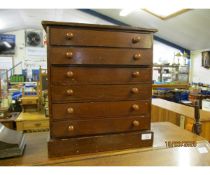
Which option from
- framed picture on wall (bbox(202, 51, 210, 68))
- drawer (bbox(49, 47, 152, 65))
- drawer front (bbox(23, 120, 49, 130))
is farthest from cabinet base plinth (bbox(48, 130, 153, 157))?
framed picture on wall (bbox(202, 51, 210, 68))

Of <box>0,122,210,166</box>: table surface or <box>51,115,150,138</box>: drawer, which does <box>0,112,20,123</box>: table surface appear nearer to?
<box>0,122,210,166</box>: table surface

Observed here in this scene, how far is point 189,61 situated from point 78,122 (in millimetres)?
7348

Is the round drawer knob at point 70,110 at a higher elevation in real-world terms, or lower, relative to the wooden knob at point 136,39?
lower

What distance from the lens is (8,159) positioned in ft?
2.71

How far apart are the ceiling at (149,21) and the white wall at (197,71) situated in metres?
0.32

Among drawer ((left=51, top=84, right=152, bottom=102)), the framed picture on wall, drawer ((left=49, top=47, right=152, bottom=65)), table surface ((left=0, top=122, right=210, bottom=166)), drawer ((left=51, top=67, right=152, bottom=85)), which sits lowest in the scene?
table surface ((left=0, top=122, right=210, bottom=166))

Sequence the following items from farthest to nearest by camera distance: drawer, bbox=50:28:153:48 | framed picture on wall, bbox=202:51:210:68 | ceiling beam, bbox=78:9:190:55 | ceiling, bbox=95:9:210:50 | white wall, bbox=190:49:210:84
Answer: white wall, bbox=190:49:210:84 → framed picture on wall, bbox=202:51:210:68 → ceiling beam, bbox=78:9:190:55 → ceiling, bbox=95:9:210:50 → drawer, bbox=50:28:153:48

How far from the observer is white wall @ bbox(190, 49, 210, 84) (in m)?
6.61

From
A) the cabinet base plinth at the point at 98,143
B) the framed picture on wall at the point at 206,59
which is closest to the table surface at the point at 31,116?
the cabinet base plinth at the point at 98,143

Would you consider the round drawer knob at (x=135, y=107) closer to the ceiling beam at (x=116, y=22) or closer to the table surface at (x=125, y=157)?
the table surface at (x=125, y=157)

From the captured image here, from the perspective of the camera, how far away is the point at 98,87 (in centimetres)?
89

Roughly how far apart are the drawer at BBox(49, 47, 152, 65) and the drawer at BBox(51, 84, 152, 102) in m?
0.11

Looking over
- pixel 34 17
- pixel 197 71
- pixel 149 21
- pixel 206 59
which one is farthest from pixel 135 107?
pixel 197 71

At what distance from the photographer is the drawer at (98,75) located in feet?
2.72
